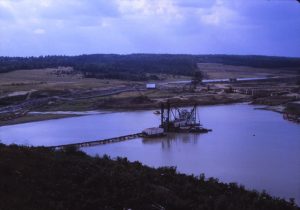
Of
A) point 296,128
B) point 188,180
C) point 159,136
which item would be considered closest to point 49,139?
point 159,136

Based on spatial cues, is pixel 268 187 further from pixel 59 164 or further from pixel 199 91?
pixel 199 91

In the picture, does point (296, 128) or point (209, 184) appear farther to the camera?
point (296, 128)

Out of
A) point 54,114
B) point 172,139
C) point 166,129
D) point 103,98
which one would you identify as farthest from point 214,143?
point 103,98

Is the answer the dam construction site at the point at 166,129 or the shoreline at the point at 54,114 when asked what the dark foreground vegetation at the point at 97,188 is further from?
the shoreline at the point at 54,114

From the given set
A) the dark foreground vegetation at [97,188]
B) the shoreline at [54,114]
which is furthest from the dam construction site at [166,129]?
the dark foreground vegetation at [97,188]

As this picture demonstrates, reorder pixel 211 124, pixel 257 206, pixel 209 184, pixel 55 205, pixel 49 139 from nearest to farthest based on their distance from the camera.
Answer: pixel 55 205
pixel 257 206
pixel 209 184
pixel 49 139
pixel 211 124

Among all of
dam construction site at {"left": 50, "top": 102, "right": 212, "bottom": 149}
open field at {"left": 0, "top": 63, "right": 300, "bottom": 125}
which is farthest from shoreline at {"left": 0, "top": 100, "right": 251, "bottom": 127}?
dam construction site at {"left": 50, "top": 102, "right": 212, "bottom": 149}
